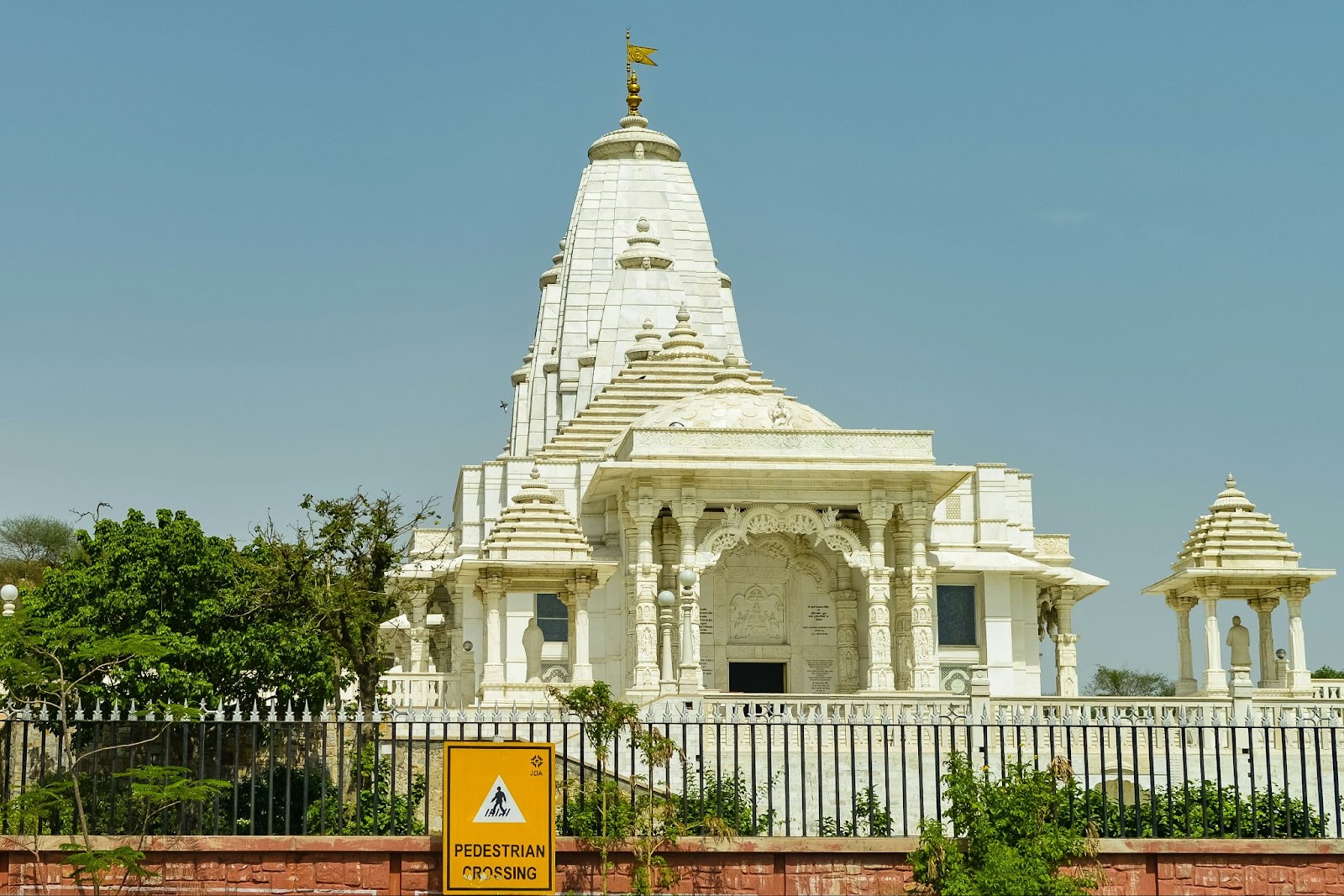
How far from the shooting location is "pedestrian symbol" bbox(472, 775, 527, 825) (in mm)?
18672

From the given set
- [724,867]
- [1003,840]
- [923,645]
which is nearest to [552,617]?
[923,645]

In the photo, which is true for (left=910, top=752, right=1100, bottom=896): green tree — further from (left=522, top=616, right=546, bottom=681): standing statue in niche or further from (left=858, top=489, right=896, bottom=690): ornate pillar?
(left=858, top=489, right=896, bottom=690): ornate pillar

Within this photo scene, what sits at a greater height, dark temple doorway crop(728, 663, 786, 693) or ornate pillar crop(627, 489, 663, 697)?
ornate pillar crop(627, 489, 663, 697)

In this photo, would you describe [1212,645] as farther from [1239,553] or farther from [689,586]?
[689,586]

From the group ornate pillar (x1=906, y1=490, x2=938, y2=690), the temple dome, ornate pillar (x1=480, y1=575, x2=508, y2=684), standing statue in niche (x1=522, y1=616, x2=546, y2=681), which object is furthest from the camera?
the temple dome

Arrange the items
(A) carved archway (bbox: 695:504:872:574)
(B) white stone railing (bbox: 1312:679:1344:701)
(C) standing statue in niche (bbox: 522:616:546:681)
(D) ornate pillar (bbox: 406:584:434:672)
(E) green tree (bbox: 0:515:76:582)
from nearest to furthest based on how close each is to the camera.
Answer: (C) standing statue in niche (bbox: 522:616:546:681) → (B) white stone railing (bbox: 1312:679:1344:701) → (A) carved archway (bbox: 695:504:872:574) → (D) ornate pillar (bbox: 406:584:434:672) → (E) green tree (bbox: 0:515:76:582)

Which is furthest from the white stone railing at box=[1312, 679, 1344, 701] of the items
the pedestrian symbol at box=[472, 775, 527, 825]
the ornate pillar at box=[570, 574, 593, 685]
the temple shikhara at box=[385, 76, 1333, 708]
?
the pedestrian symbol at box=[472, 775, 527, 825]

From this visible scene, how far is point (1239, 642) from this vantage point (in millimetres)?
39844

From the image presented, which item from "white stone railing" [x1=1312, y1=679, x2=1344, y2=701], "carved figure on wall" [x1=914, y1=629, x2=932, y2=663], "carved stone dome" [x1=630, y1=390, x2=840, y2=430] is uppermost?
"carved stone dome" [x1=630, y1=390, x2=840, y2=430]

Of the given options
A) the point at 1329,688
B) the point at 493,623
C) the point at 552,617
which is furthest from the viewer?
the point at 552,617

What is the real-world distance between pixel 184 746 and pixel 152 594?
7.97m

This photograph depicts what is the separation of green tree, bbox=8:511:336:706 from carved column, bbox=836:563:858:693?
15.9 m

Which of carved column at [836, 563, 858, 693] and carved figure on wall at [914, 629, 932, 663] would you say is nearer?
carved figure on wall at [914, 629, 932, 663]

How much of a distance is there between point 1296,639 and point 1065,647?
25.3 feet
